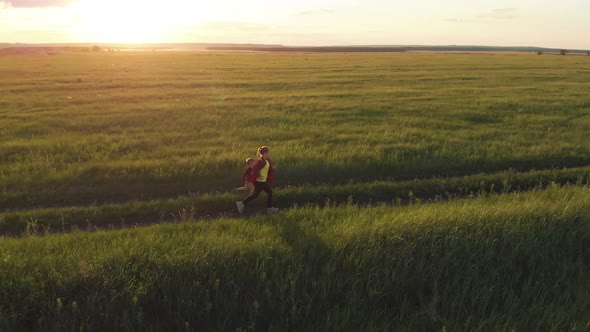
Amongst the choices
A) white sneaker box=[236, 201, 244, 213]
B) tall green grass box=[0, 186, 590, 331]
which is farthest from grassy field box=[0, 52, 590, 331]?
white sneaker box=[236, 201, 244, 213]

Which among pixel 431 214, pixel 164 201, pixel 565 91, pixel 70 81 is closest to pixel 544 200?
pixel 431 214

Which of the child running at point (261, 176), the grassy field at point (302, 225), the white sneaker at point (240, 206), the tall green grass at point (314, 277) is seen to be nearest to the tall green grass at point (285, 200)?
the grassy field at point (302, 225)

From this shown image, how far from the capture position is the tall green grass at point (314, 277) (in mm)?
4258

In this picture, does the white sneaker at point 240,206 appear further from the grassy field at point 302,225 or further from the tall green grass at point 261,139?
the tall green grass at point 261,139

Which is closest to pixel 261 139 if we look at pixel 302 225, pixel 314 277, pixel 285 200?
pixel 285 200

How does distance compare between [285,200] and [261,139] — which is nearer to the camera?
[285,200]

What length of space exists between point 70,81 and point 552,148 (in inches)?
1358

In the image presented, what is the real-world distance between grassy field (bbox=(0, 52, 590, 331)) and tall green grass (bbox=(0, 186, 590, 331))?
0.07 ft

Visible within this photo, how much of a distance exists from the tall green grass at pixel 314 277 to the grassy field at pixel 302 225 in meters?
0.02

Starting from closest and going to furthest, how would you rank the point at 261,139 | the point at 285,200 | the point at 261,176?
the point at 261,176 → the point at 285,200 → the point at 261,139

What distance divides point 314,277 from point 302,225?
1623mm

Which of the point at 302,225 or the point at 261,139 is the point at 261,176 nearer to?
the point at 302,225

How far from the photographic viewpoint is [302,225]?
21.0 feet

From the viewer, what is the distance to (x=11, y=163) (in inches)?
429
